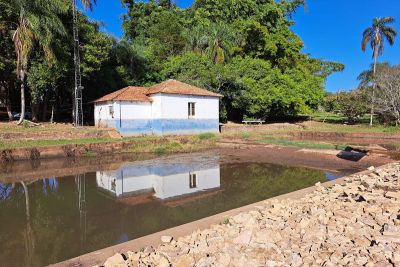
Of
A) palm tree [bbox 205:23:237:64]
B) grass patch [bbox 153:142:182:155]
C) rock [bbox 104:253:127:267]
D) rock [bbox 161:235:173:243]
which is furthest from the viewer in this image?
palm tree [bbox 205:23:237:64]

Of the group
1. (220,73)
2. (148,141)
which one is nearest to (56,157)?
(148,141)

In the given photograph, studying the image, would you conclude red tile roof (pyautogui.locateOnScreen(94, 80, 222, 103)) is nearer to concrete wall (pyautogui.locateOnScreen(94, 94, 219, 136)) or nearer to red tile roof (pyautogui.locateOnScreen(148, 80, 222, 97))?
red tile roof (pyautogui.locateOnScreen(148, 80, 222, 97))

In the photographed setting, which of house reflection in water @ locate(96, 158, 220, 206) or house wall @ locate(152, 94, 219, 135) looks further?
house wall @ locate(152, 94, 219, 135)

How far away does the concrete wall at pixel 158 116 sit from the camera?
25.0 m

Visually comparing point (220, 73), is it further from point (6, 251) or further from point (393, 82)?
point (6, 251)

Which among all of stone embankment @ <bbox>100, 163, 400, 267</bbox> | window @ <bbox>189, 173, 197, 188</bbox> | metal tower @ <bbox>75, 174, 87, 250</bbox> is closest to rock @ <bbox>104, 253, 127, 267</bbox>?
stone embankment @ <bbox>100, 163, 400, 267</bbox>

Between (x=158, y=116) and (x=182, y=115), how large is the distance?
7.01 ft

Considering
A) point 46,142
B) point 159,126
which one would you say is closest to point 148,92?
point 159,126

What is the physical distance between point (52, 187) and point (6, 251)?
233 inches

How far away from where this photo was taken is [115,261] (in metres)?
4.54

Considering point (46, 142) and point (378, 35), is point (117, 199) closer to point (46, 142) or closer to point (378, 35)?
point (46, 142)

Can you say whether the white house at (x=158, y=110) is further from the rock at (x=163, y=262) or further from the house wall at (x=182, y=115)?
the rock at (x=163, y=262)

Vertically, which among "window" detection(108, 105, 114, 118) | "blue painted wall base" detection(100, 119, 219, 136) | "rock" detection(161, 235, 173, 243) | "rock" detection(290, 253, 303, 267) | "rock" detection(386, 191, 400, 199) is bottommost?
"rock" detection(161, 235, 173, 243)

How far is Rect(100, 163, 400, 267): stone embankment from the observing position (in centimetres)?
430
